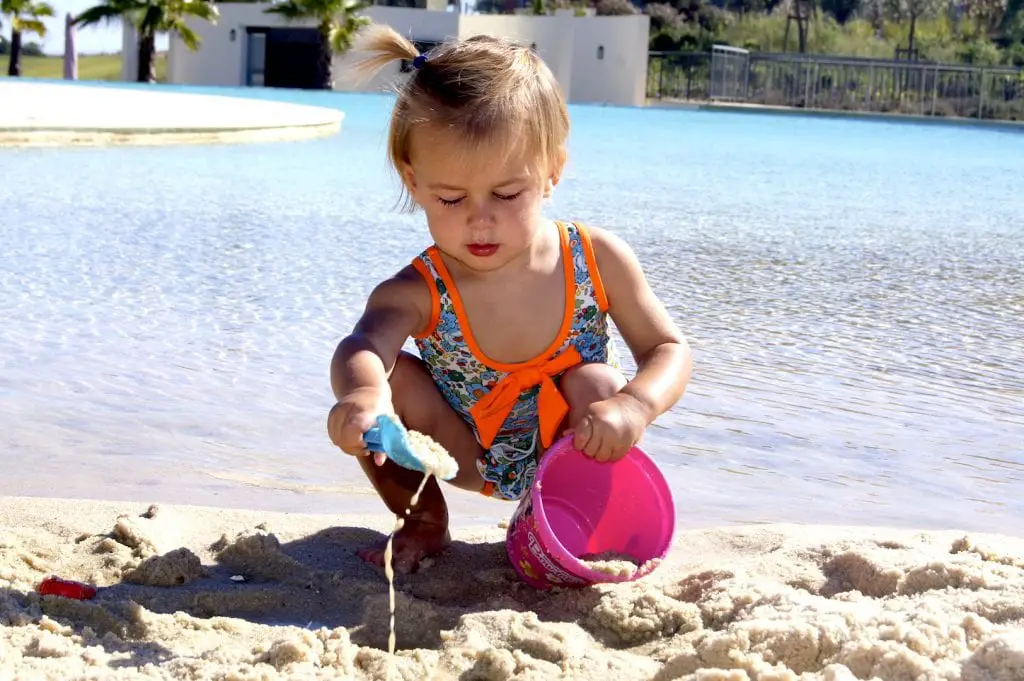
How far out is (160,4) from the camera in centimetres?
3288

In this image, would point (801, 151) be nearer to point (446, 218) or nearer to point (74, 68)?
point (446, 218)

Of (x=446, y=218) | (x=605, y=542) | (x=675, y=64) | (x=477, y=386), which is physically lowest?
(x=605, y=542)

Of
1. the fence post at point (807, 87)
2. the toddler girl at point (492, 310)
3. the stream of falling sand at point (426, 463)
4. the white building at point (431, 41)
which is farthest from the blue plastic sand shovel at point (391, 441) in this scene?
the white building at point (431, 41)

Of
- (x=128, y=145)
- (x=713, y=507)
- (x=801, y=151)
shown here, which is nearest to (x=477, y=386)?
(x=713, y=507)

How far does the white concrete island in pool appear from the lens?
39.1 feet

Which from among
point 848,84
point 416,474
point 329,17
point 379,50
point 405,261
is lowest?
point 416,474

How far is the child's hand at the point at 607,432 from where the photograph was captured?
6.91 feet

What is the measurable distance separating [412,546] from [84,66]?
53561 millimetres

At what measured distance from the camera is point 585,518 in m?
2.52

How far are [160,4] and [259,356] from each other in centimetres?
3144

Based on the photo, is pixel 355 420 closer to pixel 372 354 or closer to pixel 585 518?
pixel 372 354

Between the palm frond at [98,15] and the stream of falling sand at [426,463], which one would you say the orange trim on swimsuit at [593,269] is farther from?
the palm frond at [98,15]

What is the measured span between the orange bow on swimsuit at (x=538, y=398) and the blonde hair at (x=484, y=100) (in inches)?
14.7

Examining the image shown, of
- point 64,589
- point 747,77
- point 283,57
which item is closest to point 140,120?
point 64,589
